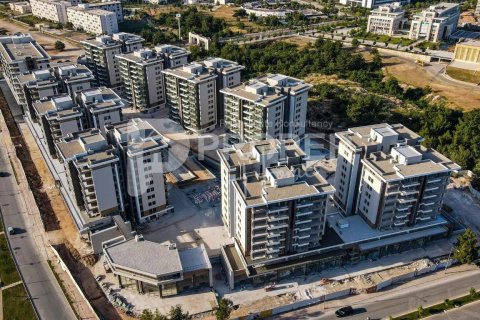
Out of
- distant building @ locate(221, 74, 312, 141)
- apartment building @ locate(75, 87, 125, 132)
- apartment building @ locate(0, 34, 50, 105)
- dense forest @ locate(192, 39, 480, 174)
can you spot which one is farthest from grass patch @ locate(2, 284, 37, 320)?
dense forest @ locate(192, 39, 480, 174)

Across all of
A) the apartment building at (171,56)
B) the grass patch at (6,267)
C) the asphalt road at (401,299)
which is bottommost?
the asphalt road at (401,299)

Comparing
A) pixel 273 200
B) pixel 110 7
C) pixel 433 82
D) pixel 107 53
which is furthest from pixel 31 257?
pixel 110 7

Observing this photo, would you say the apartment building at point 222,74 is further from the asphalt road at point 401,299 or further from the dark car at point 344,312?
the dark car at point 344,312

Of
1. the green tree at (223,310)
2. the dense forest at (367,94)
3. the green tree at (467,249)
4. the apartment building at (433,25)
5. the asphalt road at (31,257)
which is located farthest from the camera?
the apartment building at (433,25)

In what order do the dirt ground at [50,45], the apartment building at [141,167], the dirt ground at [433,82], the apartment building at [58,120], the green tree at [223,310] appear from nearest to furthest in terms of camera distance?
the green tree at [223,310] → the apartment building at [141,167] → the apartment building at [58,120] → the dirt ground at [433,82] → the dirt ground at [50,45]

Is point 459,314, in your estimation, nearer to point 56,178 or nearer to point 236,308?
point 236,308

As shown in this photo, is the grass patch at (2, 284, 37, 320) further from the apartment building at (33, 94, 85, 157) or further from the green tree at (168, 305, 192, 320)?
the apartment building at (33, 94, 85, 157)

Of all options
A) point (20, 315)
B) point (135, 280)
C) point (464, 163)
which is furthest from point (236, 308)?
point (464, 163)

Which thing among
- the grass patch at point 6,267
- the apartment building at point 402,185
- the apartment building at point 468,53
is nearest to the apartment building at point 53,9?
the grass patch at point 6,267
